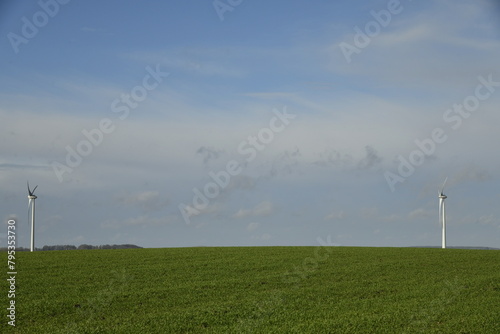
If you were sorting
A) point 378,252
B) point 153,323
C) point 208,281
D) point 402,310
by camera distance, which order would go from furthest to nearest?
1. point 378,252
2. point 208,281
3. point 402,310
4. point 153,323

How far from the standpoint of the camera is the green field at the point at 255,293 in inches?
869

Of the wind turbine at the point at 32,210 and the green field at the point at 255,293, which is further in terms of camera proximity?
the wind turbine at the point at 32,210

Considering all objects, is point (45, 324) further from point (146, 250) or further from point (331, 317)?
point (146, 250)

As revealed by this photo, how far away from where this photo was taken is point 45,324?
2200cm

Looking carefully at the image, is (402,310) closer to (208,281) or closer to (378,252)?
(208,281)

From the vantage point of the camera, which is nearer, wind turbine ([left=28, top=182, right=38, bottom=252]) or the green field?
the green field

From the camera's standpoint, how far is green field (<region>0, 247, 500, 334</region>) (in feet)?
72.4

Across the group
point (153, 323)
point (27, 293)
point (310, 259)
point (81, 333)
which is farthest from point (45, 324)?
point (310, 259)

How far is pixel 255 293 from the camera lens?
28078mm

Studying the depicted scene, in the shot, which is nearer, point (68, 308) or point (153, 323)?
point (153, 323)

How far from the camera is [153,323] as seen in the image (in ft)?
72.1

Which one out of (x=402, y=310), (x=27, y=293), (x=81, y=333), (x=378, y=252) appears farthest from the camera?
(x=378, y=252)

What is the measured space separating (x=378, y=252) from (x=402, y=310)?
2168 centimetres

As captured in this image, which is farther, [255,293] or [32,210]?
[32,210]
